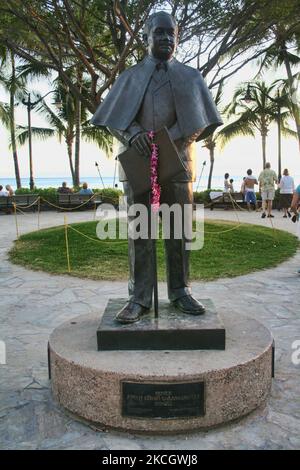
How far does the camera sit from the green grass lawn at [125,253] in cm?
797

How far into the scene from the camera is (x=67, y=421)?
3.02 m

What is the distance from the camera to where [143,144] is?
3.11m

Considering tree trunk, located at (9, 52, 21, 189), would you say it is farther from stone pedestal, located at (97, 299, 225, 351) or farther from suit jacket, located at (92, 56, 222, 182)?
stone pedestal, located at (97, 299, 225, 351)

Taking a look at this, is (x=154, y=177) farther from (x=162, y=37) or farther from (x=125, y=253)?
(x=125, y=253)

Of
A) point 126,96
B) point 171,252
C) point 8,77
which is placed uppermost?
point 8,77

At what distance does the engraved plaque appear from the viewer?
2768 millimetres

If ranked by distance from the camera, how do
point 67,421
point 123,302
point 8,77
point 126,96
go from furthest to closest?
point 8,77 → point 123,302 → point 126,96 → point 67,421

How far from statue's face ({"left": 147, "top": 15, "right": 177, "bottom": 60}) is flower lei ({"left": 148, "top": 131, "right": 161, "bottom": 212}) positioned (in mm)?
578

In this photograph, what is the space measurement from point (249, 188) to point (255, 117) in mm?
9759

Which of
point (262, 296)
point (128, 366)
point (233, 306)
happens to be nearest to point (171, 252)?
point (128, 366)

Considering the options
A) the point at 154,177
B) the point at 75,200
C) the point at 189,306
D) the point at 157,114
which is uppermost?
the point at 157,114

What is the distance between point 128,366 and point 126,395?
0.17 m

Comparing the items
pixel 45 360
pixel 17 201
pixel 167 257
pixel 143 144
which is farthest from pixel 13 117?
pixel 143 144

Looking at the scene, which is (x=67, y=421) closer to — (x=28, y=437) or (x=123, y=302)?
(x=28, y=437)
